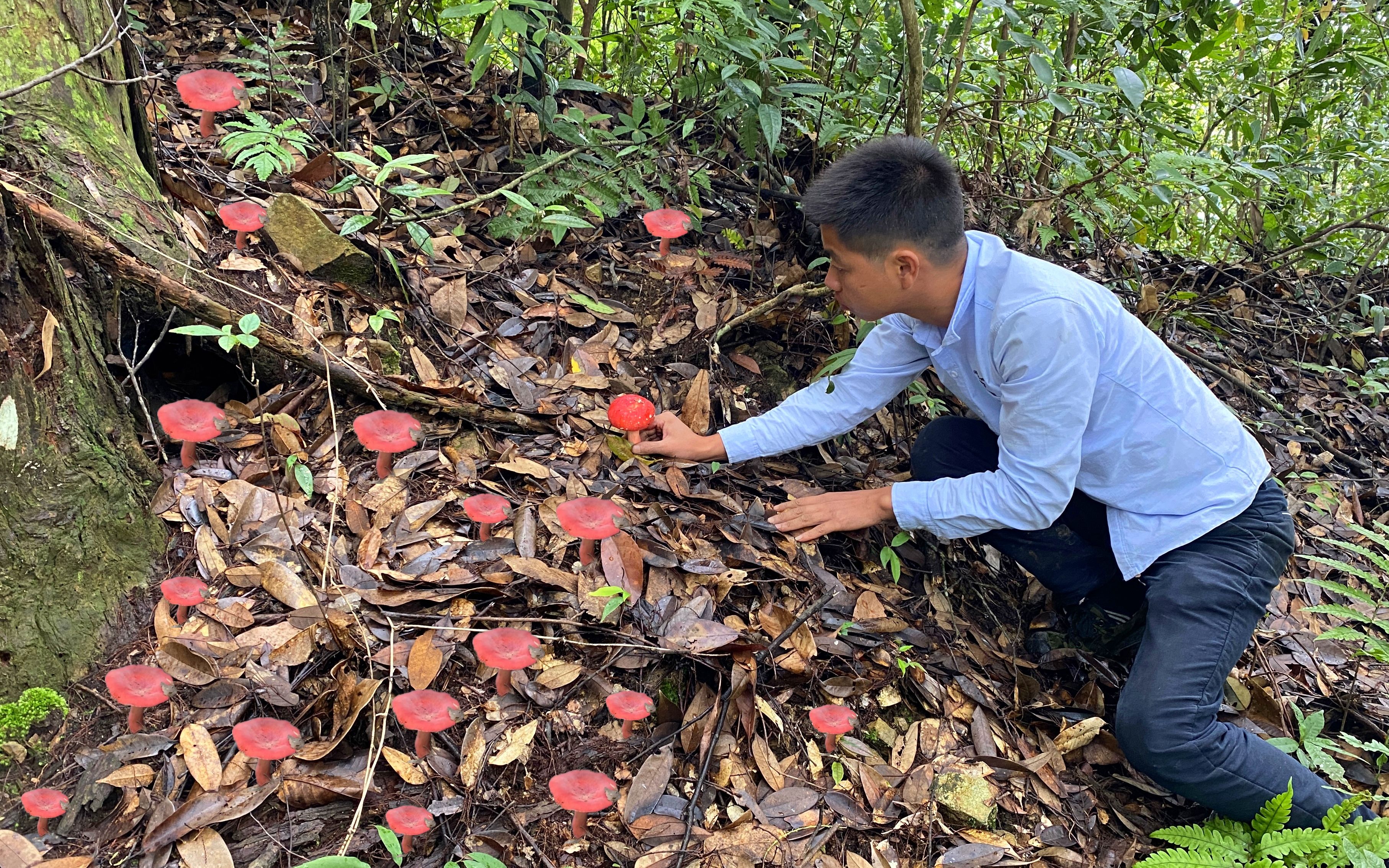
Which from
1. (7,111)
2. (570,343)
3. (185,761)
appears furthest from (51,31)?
(185,761)

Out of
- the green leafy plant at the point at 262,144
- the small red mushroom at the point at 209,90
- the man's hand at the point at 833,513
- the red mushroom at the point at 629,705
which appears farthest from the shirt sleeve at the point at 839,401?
the small red mushroom at the point at 209,90

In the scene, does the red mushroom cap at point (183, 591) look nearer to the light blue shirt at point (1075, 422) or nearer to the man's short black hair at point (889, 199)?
the man's short black hair at point (889, 199)

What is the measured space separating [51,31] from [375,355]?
1.57 meters

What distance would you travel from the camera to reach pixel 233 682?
2.83 meters

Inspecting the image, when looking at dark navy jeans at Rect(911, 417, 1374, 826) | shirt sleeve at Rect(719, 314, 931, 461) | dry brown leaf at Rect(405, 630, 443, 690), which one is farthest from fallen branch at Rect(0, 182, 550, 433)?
dark navy jeans at Rect(911, 417, 1374, 826)

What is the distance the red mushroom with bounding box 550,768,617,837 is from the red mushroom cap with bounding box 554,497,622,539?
79 centimetres

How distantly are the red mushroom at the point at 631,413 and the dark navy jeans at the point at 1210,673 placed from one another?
1.90 meters

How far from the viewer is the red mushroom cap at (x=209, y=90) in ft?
12.4

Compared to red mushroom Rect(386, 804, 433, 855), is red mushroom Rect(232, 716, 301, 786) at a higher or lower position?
higher

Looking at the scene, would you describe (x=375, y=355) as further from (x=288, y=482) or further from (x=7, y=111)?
(x=7, y=111)

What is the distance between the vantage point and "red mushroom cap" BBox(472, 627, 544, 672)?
2768mm

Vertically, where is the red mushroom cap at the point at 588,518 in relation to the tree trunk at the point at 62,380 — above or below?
below

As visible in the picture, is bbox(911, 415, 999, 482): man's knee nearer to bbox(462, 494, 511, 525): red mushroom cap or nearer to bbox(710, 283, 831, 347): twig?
bbox(710, 283, 831, 347): twig

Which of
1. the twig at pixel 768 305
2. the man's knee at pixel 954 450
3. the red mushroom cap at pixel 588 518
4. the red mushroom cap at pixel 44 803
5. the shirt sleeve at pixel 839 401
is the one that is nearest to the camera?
the red mushroom cap at pixel 44 803
